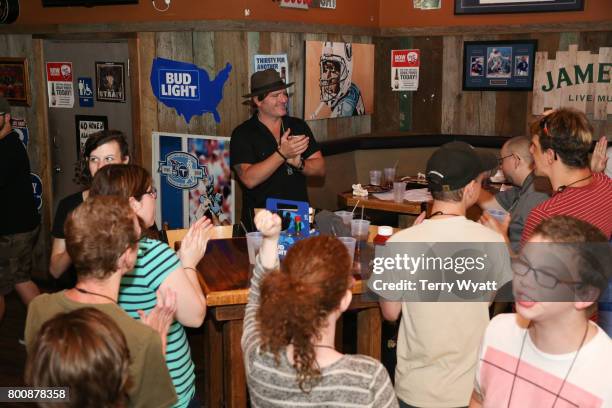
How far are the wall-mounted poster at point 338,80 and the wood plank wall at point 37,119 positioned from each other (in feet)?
7.44

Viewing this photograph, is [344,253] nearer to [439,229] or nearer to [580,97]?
[439,229]

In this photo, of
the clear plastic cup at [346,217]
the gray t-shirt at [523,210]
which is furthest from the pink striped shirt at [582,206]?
the clear plastic cup at [346,217]

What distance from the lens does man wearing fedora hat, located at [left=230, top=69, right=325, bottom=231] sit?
14.5ft

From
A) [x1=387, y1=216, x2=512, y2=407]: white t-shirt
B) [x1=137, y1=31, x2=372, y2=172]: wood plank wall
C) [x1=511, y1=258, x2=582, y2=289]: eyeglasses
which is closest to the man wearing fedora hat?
[x1=137, y1=31, x2=372, y2=172]: wood plank wall

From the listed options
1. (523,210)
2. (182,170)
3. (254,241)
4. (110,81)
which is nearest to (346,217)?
(254,241)

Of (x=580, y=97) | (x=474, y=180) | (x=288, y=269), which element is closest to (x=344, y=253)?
(x=288, y=269)

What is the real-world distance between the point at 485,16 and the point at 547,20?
1.73 ft

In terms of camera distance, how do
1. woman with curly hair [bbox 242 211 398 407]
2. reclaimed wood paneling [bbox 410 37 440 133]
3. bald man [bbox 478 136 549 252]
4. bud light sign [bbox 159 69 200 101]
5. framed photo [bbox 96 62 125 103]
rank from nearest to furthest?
1. woman with curly hair [bbox 242 211 398 407]
2. bald man [bbox 478 136 549 252]
3. bud light sign [bbox 159 69 200 101]
4. framed photo [bbox 96 62 125 103]
5. reclaimed wood paneling [bbox 410 37 440 133]

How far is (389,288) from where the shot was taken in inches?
96.3

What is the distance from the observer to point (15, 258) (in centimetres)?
457

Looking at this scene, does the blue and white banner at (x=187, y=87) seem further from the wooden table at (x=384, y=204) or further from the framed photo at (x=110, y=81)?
the wooden table at (x=384, y=204)

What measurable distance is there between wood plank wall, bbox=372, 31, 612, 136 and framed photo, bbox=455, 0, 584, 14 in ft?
0.69

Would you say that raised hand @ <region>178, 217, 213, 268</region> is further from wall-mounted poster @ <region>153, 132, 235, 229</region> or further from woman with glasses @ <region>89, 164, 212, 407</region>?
wall-mounted poster @ <region>153, 132, 235, 229</region>

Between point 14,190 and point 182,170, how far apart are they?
4.26ft
